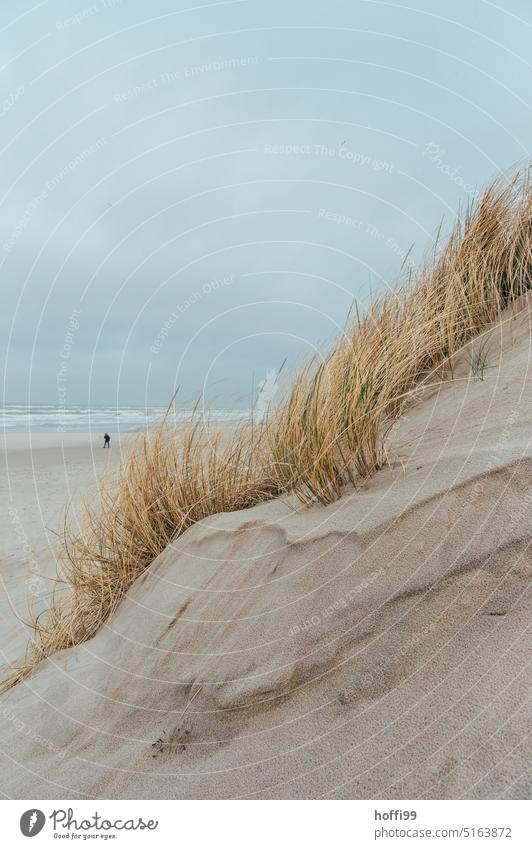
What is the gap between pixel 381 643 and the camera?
148cm

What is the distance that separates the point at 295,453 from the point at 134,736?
1.29 m

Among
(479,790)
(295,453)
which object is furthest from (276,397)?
(479,790)

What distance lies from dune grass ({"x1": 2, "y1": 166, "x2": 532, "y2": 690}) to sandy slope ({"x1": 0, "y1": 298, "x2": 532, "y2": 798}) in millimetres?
260

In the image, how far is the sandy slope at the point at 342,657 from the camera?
1.21m

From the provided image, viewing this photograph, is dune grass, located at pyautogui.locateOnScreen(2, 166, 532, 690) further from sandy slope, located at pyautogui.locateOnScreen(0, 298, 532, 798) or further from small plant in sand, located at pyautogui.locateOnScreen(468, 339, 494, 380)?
sandy slope, located at pyautogui.locateOnScreen(0, 298, 532, 798)

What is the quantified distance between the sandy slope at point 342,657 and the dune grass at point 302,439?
26 centimetres

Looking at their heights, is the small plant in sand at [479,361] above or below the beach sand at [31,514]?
above

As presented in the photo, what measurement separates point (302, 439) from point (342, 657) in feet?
3.63

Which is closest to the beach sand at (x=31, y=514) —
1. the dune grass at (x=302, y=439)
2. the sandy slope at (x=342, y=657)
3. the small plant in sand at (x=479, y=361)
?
the dune grass at (x=302, y=439)

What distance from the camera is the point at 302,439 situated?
2463 millimetres

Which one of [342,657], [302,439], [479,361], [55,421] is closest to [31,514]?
[302,439]

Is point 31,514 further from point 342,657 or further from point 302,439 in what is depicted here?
point 342,657

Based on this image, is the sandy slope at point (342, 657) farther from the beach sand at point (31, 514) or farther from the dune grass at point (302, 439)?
the beach sand at point (31, 514)

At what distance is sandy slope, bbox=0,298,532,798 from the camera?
121cm
